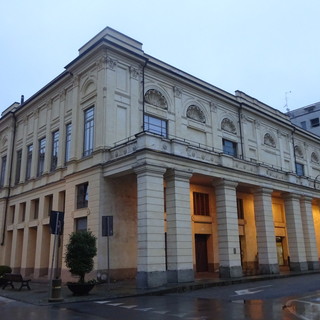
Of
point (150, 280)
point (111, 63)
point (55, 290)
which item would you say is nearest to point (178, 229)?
point (150, 280)

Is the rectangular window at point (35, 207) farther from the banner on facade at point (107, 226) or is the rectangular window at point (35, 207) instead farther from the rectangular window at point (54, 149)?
the banner on facade at point (107, 226)

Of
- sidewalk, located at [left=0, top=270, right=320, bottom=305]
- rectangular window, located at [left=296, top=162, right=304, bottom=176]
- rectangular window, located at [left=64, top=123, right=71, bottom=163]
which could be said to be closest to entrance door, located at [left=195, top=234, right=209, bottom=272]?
sidewalk, located at [left=0, top=270, right=320, bottom=305]

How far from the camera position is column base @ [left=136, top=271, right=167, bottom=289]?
17.8 meters

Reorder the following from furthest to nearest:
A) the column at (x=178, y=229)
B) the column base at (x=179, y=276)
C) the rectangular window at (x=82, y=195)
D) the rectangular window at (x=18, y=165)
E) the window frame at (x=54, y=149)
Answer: the rectangular window at (x=18, y=165) < the window frame at (x=54, y=149) < the rectangular window at (x=82, y=195) < the column at (x=178, y=229) < the column base at (x=179, y=276)

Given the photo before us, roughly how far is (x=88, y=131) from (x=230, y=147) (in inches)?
503

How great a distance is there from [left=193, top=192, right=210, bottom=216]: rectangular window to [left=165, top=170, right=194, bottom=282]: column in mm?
6604

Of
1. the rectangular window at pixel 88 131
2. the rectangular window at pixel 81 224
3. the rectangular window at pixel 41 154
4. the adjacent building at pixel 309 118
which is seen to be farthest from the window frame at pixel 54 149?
the adjacent building at pixel 309 118

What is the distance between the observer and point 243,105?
1302 inches

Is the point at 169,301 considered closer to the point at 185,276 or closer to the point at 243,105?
the point at 185,276

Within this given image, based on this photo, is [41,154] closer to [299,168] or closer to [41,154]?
[41,154]

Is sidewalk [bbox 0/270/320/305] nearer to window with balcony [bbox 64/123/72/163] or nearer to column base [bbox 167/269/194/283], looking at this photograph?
column base [bbox 167/269/194/283]

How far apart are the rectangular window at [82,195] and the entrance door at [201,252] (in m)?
8.90

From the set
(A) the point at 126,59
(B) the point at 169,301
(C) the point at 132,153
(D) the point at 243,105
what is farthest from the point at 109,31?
(B) the point at 169,301

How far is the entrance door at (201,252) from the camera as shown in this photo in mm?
27297
